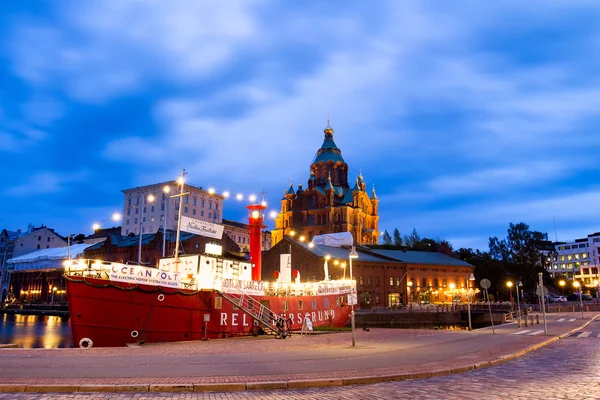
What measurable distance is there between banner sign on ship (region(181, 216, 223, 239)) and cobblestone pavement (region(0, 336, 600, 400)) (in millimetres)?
→ 21190

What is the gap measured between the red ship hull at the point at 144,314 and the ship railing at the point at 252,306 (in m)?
0.54

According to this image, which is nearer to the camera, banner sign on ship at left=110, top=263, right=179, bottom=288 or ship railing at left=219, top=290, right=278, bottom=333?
banner sign on ship at left=110, top=263, right=179, bottom=288

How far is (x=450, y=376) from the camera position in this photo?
14742 millimetres

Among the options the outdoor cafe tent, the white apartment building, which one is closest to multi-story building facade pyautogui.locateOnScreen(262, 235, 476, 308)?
the outdoor cafe tent

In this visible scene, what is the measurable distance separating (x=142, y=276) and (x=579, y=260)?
190610 mm

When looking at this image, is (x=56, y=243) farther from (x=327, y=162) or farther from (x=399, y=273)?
(x=399, y=273)

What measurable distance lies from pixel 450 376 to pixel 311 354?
6.38 m

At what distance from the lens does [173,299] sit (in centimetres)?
2941

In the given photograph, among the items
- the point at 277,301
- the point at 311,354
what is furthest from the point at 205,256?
the point at 311,354

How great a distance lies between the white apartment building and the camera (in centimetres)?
16912

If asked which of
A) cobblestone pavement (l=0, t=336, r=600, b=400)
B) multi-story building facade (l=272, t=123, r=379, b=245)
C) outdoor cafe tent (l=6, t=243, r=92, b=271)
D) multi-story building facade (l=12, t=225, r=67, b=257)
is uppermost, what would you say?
multi-story building facade (l=272, t=123, r=379, b=245)

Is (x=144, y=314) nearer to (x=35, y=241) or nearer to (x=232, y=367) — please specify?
(x=232, y=367)

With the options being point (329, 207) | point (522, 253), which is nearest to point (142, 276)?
point (329, 207)

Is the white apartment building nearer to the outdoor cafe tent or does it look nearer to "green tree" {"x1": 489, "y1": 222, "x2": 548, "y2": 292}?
"green tree" {"x1": 489, "y1": 222, "x2": 548, "y2": 292}
